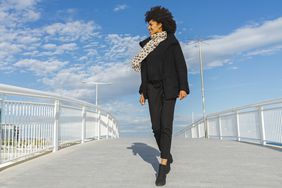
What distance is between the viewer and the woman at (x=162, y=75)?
149 inches

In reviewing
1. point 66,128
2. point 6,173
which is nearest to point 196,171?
point 6,173

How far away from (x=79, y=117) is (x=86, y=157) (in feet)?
11.3

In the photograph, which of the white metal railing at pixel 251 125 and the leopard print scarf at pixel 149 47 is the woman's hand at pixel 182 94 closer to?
the leopard print scarf at pixel 149 47

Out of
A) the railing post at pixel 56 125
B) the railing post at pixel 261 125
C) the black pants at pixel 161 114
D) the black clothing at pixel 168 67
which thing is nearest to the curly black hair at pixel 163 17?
the black clothing at pixel 168 67

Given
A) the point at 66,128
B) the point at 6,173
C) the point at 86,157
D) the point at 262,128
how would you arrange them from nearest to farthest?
the point at 6,173, the point at 86,157, the point at 66,128, the point at 262,128

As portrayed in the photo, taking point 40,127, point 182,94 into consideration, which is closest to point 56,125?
point 40,127

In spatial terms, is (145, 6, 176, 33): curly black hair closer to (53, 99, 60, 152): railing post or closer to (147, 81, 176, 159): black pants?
(147, 81, 176, 159): black pants

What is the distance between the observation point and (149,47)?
13.0ft

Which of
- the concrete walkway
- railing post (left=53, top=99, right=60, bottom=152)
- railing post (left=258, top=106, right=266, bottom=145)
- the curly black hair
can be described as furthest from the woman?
railing post (left=258, top=106, right=266, bottom=145)

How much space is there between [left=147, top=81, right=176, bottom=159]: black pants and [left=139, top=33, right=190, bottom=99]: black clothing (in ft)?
0.32

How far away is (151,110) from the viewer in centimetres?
392

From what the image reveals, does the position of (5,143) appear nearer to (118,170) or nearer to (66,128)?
(118,170)

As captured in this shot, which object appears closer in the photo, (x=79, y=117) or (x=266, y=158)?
(x=266, y=158)

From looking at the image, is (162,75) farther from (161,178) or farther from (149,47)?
(161,178)
